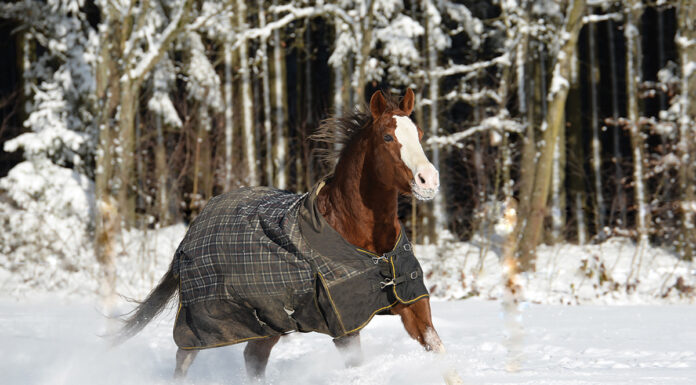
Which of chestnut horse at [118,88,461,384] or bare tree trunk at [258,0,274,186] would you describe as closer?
chestnut horse at [118,88,461,384]

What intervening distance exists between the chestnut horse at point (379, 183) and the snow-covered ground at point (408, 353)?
0.30 m

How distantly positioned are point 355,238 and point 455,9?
43.1 ft

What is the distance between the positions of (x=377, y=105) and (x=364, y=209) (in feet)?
2.00

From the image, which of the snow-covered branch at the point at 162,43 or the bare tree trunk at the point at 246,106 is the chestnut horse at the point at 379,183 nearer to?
the snow-covered branch at the point at 162,43

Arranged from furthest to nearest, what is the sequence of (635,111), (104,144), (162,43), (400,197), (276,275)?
(635,111) → (162,43) → (104,144) → (400,197) → (276,275)

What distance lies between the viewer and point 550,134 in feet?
37.9

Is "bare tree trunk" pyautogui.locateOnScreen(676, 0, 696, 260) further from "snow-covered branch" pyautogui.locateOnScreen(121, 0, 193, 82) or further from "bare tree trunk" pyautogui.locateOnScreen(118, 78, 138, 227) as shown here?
"bare tree trunk" pyautogui.locateOnScreen(118, 78, 138, 227)

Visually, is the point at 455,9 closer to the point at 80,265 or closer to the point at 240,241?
the point at 80,265

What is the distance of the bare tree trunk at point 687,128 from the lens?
11359 millimetres

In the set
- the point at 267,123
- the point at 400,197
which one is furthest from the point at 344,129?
the point at 267,123

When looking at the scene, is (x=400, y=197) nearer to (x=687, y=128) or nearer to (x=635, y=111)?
(x=687, y=128)

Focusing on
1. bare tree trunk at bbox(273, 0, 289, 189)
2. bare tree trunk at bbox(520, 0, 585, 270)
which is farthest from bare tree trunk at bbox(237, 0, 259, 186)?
bare tree trunk at bbox(520, 0, 585, 270)

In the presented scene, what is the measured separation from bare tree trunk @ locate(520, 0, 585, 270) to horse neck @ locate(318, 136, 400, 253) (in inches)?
300

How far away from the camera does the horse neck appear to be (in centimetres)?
404
